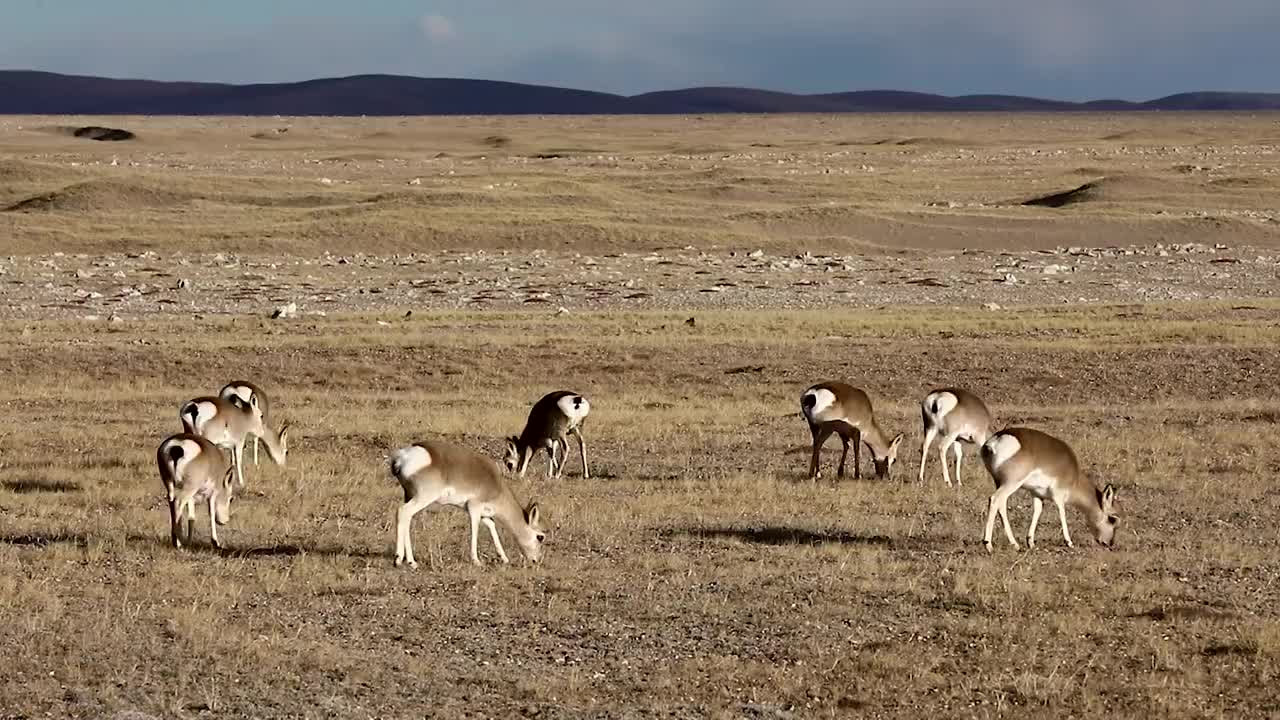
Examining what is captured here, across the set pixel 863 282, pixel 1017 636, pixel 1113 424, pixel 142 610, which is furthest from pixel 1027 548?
pixel 863 282

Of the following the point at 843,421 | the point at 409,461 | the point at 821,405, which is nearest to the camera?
the point at 409,461

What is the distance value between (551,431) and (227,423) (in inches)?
127

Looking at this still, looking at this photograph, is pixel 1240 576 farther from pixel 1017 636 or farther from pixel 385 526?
pixel 385 526

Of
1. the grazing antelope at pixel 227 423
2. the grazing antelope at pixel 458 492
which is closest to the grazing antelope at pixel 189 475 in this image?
the grazing antelope at pixel 458 492

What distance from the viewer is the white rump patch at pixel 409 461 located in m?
11.6

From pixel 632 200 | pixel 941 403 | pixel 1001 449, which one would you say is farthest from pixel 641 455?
pixel 632 200

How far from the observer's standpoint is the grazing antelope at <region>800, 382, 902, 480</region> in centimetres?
1681

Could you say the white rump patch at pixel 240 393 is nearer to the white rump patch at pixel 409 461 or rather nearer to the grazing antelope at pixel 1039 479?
the white rump patch at pixel 409 461

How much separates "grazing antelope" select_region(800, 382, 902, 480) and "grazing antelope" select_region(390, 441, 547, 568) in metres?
4.71

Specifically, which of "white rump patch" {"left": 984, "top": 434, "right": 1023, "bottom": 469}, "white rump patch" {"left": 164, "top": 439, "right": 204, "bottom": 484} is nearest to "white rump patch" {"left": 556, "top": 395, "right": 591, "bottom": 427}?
"white rump patch" {"left": 164, "top": 439, "right": 204, "bottom": 484}

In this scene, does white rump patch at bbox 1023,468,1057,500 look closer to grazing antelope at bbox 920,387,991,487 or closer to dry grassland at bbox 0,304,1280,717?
dry grassland at bbox 0,304,1280,717

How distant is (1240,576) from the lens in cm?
1207

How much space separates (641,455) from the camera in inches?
755

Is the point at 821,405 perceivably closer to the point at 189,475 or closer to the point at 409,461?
the point at 409,461
